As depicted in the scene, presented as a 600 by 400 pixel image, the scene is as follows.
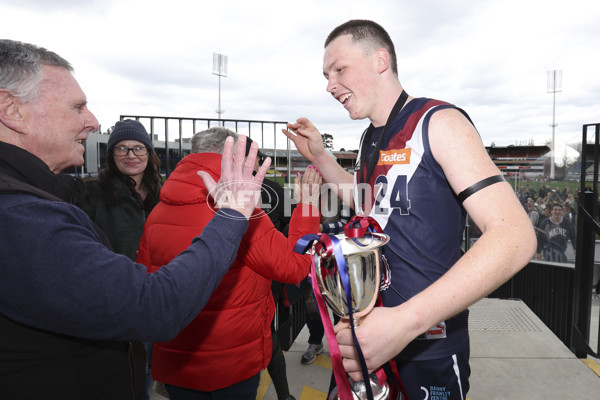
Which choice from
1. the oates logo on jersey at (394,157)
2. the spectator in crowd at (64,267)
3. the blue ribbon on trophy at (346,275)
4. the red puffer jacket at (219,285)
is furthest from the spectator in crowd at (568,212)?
the spectator in crowd at (64,267)

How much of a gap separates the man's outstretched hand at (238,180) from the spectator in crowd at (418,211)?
0.48 meters

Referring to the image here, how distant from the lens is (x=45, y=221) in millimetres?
854

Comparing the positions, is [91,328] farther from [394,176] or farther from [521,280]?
[521,280]

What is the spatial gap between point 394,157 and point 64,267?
1.05m

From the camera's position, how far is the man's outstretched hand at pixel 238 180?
113cm

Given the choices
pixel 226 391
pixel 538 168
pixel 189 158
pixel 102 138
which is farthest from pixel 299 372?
pixel 102 138

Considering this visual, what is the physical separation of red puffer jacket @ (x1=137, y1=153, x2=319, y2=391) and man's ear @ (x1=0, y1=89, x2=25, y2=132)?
773 mm

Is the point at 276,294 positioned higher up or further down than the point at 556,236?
further down

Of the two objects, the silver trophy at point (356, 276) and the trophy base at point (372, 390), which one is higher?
the silver trophy at point (356, 276)

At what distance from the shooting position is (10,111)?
3.43ft

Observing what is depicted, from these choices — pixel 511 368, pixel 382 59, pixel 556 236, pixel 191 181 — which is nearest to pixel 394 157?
pixel 382 59

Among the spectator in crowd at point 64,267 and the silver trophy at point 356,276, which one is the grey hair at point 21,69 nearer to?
the spectator in crowd at point 64,267

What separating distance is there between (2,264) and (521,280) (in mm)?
6070

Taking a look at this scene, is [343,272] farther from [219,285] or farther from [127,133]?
[127,133]
